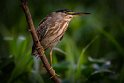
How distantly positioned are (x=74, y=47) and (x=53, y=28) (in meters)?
1.86

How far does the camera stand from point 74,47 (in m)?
6.58

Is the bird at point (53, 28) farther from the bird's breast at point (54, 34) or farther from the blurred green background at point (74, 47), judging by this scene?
the blurred green background at point (74, 47)

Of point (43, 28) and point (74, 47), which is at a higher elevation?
point (43, 28)

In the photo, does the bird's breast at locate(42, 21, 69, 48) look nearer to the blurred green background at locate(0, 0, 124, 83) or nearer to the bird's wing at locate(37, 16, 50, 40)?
the bird's wing at locate(37, 16, 50, 40)

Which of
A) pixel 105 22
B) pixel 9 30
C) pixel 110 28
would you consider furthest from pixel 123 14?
pixel 9 30

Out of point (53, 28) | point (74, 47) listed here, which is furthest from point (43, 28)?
point (74, 47)

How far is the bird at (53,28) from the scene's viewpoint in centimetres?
471

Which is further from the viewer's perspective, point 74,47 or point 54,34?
point 74,47

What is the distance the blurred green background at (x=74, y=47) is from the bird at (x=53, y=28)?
2.98 ft

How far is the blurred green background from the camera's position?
5.83 m

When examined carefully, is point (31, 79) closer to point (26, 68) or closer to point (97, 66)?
point (26, 68)

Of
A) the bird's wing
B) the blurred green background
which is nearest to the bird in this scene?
the bird's wing

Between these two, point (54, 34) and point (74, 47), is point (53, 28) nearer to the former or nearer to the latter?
point (54, 34)

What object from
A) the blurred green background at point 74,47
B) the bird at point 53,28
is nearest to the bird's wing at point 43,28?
the bird at point 53,28
